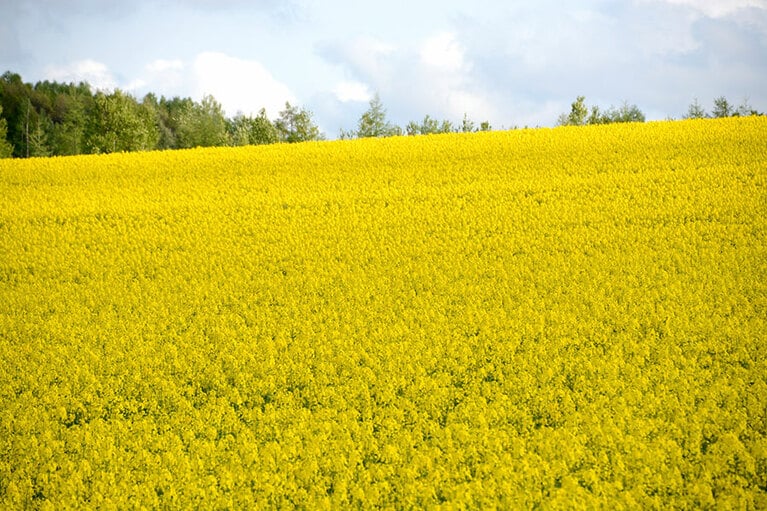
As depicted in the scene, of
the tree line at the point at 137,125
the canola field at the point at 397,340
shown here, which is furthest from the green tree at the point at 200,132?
the canola field at the point at 397,340

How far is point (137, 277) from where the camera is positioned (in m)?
20.7

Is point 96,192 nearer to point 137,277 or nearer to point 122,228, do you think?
point 122,228

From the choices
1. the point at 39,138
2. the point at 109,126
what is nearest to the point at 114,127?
the point at 109,126

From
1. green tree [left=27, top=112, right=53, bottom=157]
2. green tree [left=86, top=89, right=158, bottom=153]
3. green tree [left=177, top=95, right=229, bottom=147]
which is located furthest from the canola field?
green tree [left=27, top=112, right=53, bottom=157]

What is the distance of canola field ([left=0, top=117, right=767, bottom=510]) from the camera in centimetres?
1113

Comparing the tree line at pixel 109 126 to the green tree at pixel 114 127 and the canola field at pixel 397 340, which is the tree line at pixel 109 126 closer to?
the green tree at pixel 114 127

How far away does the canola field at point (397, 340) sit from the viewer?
11.1 m

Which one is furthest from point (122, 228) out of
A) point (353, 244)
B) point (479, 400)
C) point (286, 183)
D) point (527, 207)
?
point (479, 400)

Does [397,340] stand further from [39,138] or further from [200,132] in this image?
[39,138]

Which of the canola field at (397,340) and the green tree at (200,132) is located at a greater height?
the green tree at (200,132)

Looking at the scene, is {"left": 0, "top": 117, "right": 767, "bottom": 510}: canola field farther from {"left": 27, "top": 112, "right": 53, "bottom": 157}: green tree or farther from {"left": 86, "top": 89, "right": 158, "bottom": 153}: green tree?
{"left": 27, "top": 112, "right": 53, "bottom": 157}: green tree

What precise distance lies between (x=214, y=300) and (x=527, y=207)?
39.2 ft

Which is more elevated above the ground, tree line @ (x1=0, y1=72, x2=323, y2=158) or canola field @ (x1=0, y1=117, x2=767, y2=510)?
tree line @ (x1=0, y1=72, x2=323, y2=158)

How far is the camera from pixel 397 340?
50.8 feet
